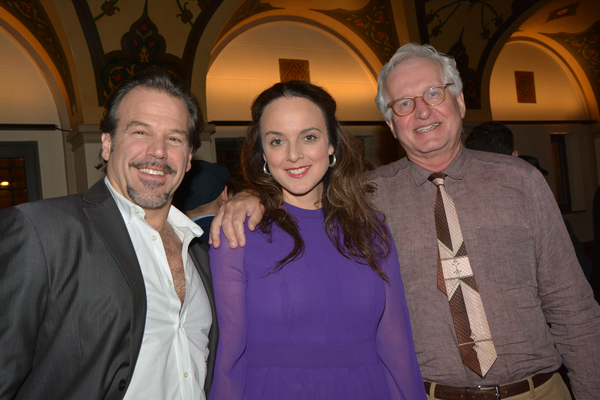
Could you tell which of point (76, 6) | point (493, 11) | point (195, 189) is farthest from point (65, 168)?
point (493, 11)

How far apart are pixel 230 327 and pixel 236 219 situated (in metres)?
0.36

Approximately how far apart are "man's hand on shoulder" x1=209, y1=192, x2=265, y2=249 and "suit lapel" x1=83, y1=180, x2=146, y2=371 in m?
0.27

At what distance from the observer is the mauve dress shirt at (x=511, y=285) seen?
4.89ft

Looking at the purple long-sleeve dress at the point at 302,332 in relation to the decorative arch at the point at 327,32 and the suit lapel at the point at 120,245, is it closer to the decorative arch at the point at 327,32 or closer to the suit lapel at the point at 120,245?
the suit lapel at the point at 120,245

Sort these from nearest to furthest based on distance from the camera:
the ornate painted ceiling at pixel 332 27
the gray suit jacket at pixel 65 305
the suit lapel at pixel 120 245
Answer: the gray suit jacket at pixel 65 305
the suit lapel at pixel 120 245
the ornate painted ceiling at pixel 332 27

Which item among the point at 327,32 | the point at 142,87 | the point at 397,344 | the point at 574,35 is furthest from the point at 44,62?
the point at 574,35

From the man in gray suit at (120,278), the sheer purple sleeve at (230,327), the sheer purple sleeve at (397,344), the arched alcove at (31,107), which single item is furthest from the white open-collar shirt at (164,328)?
the arched alcove at (31,107)

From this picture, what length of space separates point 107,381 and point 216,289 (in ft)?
1.33

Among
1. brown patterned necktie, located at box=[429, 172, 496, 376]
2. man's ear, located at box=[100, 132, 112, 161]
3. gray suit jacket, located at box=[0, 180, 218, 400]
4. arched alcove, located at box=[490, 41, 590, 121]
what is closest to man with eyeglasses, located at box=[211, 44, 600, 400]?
brown patterned necktie, located at box=[429, 172, 496, 376]

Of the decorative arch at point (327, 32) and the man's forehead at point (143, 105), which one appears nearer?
the man's forehead at point (143, 105)

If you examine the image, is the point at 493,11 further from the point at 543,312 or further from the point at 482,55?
the point at 543,312

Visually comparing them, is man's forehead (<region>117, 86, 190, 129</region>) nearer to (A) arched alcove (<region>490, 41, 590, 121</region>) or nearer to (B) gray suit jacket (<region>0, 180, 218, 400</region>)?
(B) gray suit jacket (<region>0, 180, 218, 400</region>)

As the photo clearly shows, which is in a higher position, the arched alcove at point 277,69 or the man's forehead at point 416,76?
the arched alcove at point 277,69

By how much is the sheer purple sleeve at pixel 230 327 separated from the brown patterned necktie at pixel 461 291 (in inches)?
27.5
